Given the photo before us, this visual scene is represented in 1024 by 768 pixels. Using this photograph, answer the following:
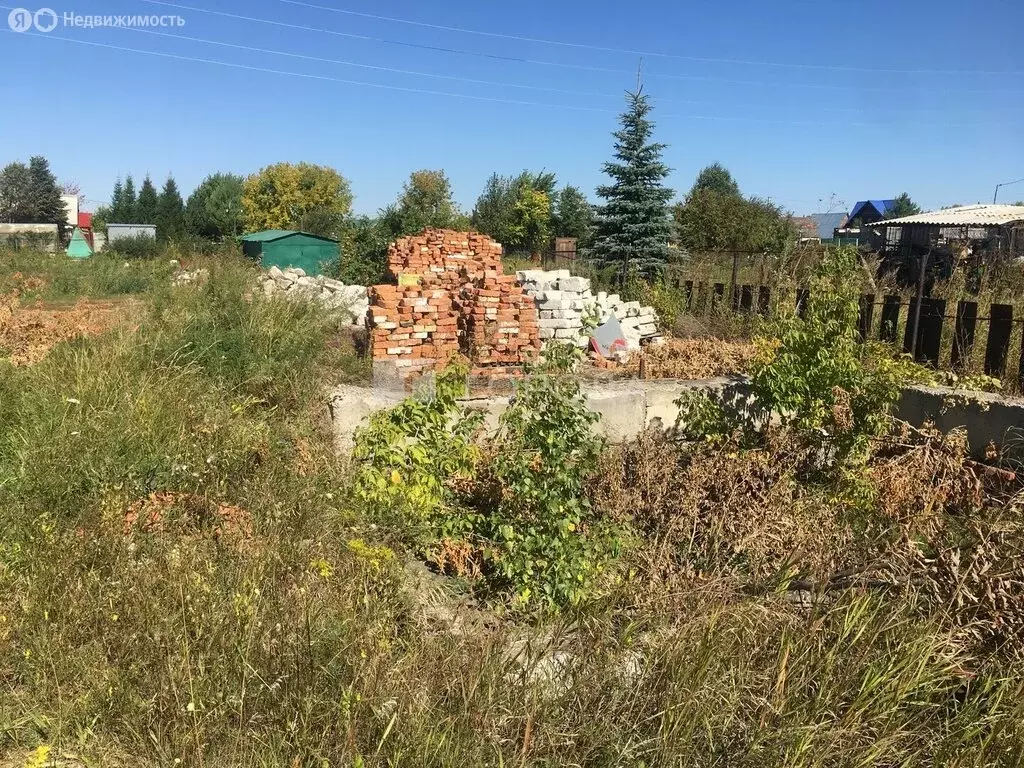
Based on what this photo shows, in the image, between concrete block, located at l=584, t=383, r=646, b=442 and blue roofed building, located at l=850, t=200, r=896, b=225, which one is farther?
blue roofed building, located at l=850, t=200, r=896, b=225

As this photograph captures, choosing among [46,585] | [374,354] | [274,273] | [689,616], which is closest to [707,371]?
[374,354]

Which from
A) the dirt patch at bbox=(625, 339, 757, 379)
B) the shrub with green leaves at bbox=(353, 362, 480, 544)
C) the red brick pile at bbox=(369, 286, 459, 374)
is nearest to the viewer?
the shrub with green leaves at bbox=(353, 362, 480, 544)

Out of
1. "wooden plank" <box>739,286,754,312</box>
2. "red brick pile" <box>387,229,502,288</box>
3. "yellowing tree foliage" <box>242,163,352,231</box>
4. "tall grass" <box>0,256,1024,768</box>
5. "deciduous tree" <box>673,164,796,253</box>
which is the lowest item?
"tall grass" <box>0,256,1024,768</box>

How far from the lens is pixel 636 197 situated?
18578mm

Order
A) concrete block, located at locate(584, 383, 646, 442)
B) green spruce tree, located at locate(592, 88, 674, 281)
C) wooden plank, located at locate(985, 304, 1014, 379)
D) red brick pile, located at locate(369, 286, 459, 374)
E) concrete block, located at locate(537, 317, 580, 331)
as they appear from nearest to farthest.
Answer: concrete block, located at locate(584, 383, 646, 442) < red brick pile, located at locate(369, 286, 459, 374) < wooden plank, located at locate(985, 304, 1014, 379) < concrete block, located at locate(537, 317, 580, 331) < green spruce tree, located at locate(592, 88, 674, 281)

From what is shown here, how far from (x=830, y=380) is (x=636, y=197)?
46.8 feet

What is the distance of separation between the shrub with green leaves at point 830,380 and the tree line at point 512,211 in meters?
9.02

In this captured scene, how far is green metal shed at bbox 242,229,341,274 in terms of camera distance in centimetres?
2200

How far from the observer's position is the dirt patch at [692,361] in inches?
284

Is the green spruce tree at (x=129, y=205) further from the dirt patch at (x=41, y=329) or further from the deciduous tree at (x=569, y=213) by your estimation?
the dirt patch at (x=41, y=329)

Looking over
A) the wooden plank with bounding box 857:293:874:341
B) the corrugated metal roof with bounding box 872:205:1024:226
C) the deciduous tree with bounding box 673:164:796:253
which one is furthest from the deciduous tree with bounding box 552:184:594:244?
the wooden plank with bounding box 857:293:874:341

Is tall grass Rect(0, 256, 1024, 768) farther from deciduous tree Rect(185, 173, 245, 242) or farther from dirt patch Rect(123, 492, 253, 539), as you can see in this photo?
deciduous tree Rect(185, 173, 245, 242)

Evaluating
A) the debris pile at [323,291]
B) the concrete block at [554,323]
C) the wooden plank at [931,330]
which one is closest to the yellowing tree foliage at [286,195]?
the debris pile at [323,291]

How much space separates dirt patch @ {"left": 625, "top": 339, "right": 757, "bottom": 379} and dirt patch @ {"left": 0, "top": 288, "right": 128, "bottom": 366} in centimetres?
548
